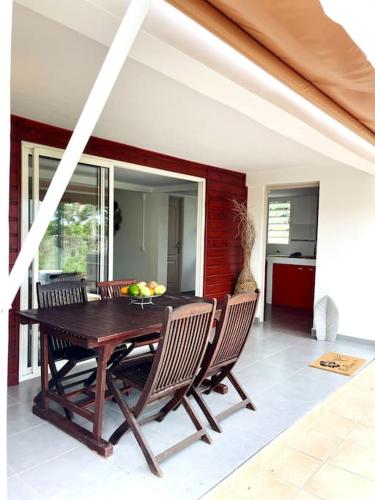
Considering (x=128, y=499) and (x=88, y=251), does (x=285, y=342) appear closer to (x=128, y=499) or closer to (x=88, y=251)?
(x=88, y=251)

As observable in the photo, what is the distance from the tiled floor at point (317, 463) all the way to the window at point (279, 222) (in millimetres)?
5650

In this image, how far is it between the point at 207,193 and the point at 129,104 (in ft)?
9.16

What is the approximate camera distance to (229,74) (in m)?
1.70

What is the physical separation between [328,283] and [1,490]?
4.88m

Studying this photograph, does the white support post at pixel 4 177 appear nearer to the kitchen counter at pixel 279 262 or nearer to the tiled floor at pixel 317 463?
the tiled floor at pixel 317 463

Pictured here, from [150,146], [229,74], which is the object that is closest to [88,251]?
[150,146]

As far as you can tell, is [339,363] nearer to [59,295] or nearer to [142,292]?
[142,292]

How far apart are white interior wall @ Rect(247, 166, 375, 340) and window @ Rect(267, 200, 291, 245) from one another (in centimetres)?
300

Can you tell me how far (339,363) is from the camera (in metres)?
4.20

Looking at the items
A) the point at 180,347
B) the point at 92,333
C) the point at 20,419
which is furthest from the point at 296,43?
the point at 20,419

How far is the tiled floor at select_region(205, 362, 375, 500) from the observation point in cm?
214

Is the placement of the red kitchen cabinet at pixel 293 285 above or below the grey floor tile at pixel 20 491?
above

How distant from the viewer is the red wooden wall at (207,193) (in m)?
3.45

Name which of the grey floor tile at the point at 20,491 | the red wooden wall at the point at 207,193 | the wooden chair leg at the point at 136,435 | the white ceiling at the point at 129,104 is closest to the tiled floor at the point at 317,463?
the wooden chair leg at the point at 136,435
